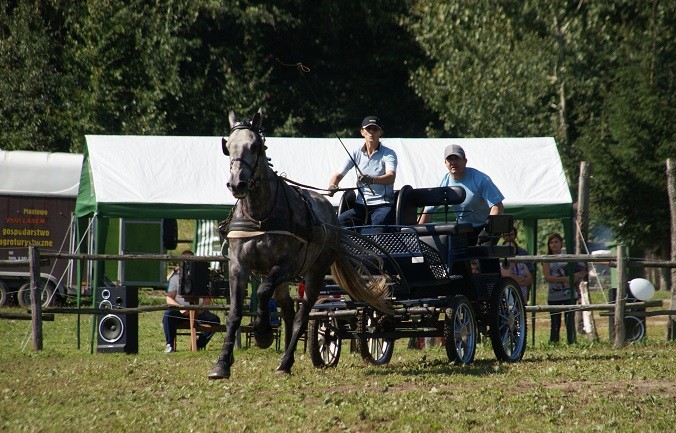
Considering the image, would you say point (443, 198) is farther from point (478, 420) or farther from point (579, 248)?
point (579, 248)

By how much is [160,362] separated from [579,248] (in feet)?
25.2

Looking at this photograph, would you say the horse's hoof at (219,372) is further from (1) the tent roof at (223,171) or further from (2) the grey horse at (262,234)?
(1) the tent roof at (223,171)

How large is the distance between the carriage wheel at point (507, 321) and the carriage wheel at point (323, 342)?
1.55m

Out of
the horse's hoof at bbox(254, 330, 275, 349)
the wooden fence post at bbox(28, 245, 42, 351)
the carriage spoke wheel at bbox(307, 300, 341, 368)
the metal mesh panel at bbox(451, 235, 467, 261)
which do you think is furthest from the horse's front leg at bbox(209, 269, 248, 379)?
the wooden fence post at bbox(28, 245, 42, 351)

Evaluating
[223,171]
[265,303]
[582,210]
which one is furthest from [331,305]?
[582,210]

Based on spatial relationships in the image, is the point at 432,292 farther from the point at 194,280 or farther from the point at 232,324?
the point at 194,280

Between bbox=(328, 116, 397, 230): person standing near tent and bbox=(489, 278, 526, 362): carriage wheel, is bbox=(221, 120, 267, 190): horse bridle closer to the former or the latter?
bbox=(328, 116, 397, 230): person standing near tent

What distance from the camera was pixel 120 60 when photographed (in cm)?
3475

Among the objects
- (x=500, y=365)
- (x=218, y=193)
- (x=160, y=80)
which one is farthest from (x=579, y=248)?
(x=160, y=80)

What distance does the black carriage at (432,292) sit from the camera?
11117 mm

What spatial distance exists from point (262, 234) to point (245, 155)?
712mm

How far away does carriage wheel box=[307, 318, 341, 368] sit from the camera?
11656mm

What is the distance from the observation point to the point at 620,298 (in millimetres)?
14578

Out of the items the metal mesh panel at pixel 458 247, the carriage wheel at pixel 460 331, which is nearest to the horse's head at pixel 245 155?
the metal mesh panel at pixel 458 247
